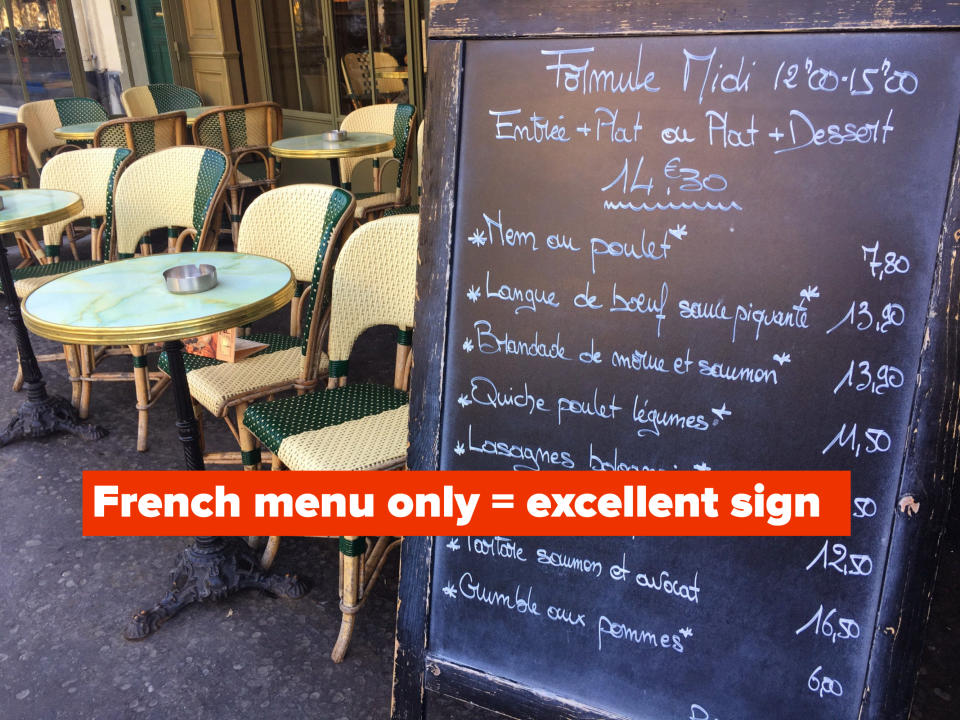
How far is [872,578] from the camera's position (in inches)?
44.3

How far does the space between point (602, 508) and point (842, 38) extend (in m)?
0.79

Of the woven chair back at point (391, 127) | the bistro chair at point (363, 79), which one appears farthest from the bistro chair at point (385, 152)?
the bistro chair at point (363, 79)

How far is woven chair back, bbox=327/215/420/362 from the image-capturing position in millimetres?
2102

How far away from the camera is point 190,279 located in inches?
77.1

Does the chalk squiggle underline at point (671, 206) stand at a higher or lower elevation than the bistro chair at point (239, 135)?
higher

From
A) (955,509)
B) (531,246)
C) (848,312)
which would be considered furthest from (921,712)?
(531,246)

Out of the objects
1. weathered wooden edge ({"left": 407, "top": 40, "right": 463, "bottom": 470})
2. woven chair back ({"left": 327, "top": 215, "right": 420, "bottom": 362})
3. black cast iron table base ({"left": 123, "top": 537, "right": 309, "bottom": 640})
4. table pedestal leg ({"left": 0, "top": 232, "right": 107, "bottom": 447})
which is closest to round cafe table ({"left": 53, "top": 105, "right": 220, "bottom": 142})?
table pedestal leg ({"left": 0, "top": 232, "right": 107, "bottom": 447})

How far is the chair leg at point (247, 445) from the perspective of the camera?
2230mm

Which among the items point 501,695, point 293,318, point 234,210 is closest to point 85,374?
point 293,318

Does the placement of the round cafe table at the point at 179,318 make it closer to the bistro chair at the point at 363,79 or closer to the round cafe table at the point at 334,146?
the round cafe table at the point at 334,146

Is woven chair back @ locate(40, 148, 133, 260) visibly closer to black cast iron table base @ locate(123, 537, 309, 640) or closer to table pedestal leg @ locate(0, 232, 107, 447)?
table pedestal leg @ locate(0, 232, 107, 447)

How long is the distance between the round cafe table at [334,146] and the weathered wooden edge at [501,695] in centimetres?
353

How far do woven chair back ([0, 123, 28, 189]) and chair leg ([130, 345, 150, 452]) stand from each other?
103 inches

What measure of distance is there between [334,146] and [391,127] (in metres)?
0.67
